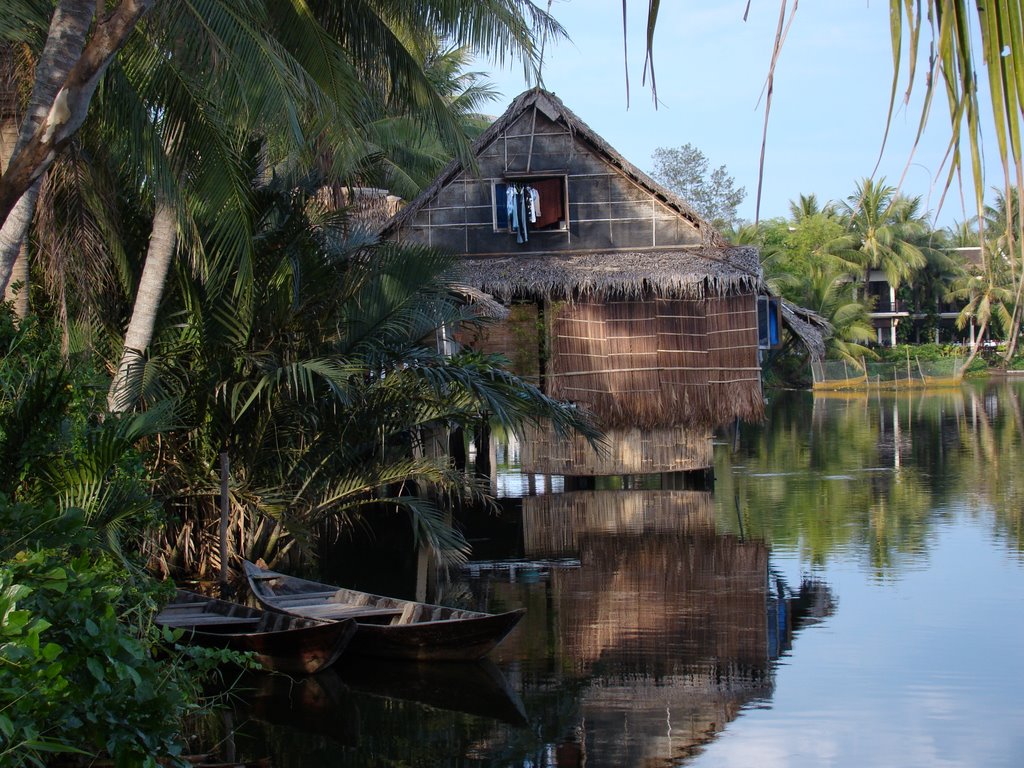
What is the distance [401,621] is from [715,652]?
2187 millimetres

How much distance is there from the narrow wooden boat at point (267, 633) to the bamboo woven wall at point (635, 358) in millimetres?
7642

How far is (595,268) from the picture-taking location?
15047 millimetres

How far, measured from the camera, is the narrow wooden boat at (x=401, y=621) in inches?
300

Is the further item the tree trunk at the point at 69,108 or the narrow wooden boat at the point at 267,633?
the narrow wooden boat at the point at 267,633

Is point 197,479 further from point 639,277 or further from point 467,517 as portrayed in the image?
point 639,277

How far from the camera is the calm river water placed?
6.38 m

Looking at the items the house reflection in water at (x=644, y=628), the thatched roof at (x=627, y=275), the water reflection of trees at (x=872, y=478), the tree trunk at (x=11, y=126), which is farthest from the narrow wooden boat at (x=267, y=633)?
the thatched roof at (x=627, y=275)

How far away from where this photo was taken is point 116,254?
940 cm

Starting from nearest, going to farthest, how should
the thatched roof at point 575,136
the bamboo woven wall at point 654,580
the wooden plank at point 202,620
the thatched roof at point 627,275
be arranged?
the wooden plank at point 202,620, the bamboo woven wall at point 654,580, the thatched roof at point 627,275, the thatched roof at point 575,136

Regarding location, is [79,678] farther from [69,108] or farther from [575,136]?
[575,136]

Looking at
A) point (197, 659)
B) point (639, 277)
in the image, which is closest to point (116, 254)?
point (197, 659)

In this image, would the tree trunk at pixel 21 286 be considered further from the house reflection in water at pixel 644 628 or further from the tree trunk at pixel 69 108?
the tree trunk at pixel 69 108

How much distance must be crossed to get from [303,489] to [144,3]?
6335 millimetres

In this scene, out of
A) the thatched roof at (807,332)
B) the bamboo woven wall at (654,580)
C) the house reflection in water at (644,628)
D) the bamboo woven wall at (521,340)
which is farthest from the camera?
the thatched roof at (807,332)
